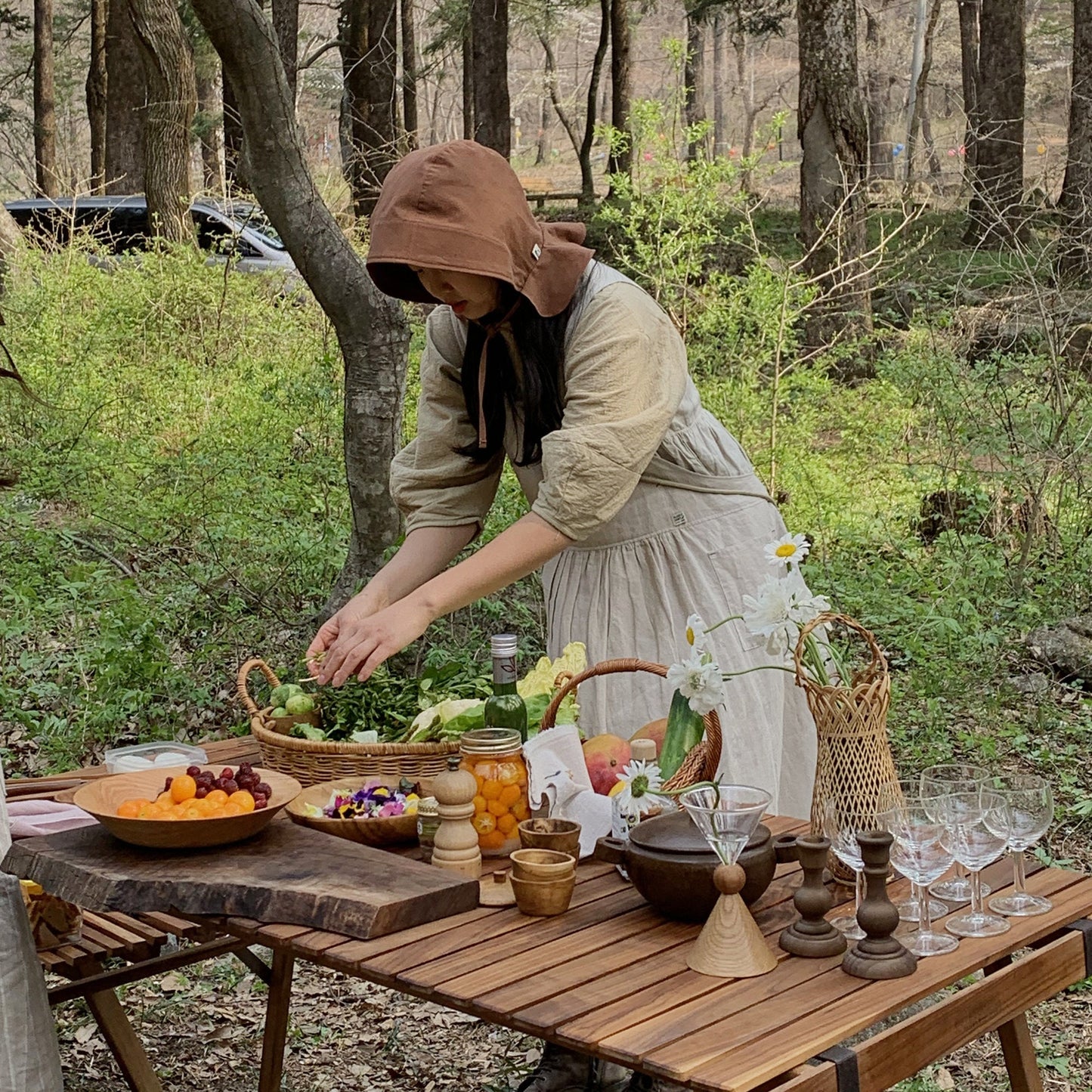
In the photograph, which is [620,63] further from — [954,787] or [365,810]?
[954,787]

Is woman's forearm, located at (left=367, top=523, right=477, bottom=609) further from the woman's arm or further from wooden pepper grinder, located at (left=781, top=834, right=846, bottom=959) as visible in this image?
wooden pepper grinder, located at (left=781, top=834, right=846, bottom=959)

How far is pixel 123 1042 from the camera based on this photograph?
2.81 metres

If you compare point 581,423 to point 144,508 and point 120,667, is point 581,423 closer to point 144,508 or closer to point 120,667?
point 120,667

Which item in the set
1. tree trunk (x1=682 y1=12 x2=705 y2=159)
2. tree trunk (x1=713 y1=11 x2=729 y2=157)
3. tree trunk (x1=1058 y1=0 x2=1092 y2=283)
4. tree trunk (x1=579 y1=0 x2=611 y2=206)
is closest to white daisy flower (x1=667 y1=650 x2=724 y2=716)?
tree trunk (x1=682 y1=12 x2=705 y2=159)

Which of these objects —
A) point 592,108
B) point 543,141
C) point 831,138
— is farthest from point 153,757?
point 543,141

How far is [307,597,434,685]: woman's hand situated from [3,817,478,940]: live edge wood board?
0.88 ft

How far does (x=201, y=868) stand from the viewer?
2.04m

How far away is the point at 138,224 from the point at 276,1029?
12860mm

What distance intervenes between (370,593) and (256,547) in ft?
12.0

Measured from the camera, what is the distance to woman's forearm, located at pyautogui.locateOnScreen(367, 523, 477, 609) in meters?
2.69

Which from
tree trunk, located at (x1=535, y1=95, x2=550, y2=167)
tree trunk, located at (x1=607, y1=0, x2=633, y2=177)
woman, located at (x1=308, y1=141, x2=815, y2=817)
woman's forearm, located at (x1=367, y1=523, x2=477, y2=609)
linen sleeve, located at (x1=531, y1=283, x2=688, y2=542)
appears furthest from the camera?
tree trunk, located at (x1=535, y1=95, x2=550, y2=167)

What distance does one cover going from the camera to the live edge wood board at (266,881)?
1.91 metres

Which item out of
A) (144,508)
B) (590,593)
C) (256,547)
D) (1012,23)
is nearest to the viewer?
(590,593)

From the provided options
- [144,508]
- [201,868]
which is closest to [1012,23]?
[144,508]
